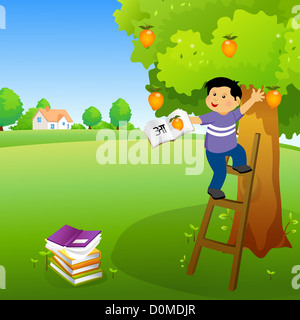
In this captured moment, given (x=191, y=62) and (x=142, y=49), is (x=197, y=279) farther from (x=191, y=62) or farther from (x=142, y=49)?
(x=142, y=49)

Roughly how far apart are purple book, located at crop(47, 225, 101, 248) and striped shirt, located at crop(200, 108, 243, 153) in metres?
2.11

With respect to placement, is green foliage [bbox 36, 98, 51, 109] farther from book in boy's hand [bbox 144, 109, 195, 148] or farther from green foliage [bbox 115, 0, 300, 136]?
book in boy's hand [bbox 144, 109, 195, 148]

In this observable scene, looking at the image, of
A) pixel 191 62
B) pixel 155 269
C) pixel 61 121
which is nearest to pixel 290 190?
pixel 155 269

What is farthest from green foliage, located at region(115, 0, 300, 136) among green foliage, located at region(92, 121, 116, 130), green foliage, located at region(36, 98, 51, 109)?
green foliage, located at region(36, 98, 51, 109)

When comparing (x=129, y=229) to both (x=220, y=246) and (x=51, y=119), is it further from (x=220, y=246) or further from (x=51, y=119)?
(x=51, y=119)

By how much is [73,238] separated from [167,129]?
234 centimetres

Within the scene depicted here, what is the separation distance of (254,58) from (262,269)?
3271 millimetres

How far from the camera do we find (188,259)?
25.3 ft

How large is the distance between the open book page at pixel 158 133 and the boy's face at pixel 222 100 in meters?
0.63

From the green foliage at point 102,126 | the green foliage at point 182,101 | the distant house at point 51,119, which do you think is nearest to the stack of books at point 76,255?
the green foliage at point 182,101

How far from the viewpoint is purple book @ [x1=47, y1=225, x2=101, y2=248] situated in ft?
21.3

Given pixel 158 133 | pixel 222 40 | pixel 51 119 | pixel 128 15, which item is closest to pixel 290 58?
pixel 222 40

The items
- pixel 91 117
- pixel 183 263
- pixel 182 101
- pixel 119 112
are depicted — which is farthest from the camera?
pixel 91 117

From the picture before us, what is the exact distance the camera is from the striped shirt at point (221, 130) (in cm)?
558
